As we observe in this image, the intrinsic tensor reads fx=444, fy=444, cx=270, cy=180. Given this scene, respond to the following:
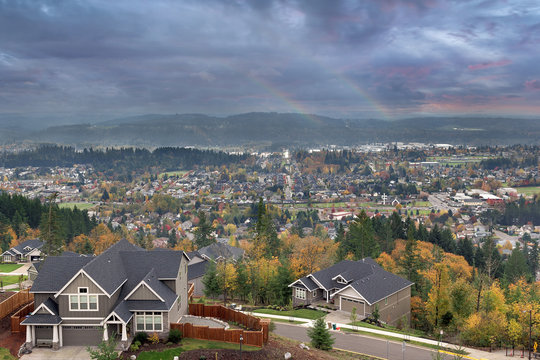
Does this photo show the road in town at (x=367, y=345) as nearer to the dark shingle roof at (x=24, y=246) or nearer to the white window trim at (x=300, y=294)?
the white window trim at (x=300, y=294)

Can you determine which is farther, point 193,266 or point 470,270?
point 470,270

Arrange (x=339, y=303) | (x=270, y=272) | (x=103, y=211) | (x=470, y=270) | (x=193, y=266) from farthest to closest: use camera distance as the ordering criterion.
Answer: (x=103, y=211)
(x=470, y=270)
(x=193, y=266)
(x=270, y=272)
(x=339, y=303)

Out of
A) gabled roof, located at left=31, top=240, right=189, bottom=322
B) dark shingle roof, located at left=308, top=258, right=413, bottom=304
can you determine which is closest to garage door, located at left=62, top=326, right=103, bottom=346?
gabled roof, located at left=31, top=240, right=189, bottom=322

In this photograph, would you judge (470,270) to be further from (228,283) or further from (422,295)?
(228,283)

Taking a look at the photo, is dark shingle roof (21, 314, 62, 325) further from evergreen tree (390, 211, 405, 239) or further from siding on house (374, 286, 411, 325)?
evergreen tree (390, 211, 405, 239)

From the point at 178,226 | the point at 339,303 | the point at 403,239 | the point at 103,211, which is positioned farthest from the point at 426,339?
the point at 103,211

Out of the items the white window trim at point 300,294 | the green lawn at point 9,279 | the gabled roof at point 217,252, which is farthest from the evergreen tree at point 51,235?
the white window trim at point 300,294
